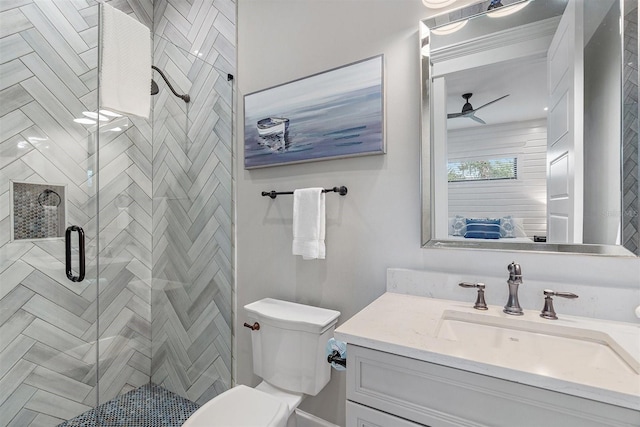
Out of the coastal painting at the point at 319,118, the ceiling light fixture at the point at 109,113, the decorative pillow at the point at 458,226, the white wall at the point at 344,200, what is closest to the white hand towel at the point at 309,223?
the white wall at the point at 344,200

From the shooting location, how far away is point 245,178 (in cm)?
186

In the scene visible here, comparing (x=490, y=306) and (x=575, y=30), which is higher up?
(x=575, y=30)

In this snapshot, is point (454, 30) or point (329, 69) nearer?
point (454, 30)

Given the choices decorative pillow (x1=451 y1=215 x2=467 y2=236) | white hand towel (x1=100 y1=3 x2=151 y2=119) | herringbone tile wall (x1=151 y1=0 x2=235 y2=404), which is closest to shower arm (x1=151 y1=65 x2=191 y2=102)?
herringbone tile wall (x1=151 y1=0 x2=235 y2=404)

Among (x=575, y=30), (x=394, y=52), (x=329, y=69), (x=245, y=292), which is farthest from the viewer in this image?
(x=245, y=292)

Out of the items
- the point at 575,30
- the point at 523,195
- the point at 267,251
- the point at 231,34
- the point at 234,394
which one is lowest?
the point at 234,394

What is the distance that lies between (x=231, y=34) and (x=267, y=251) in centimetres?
138

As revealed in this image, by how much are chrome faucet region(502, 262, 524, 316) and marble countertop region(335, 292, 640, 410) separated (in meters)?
0.03

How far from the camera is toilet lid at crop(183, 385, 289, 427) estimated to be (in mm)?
1120

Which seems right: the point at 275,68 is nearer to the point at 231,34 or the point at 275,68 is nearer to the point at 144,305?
the point at 231,34

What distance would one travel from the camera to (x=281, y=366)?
1402 millimetres

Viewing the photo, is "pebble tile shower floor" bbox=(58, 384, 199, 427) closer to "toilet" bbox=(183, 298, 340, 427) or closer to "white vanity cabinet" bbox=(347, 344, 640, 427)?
"toilet" bbox=(183, 298, 340, 427)

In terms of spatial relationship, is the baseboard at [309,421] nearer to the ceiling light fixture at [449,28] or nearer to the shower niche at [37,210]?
the shower niche at [37,210]

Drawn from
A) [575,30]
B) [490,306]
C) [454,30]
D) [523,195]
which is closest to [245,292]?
[490,306]
